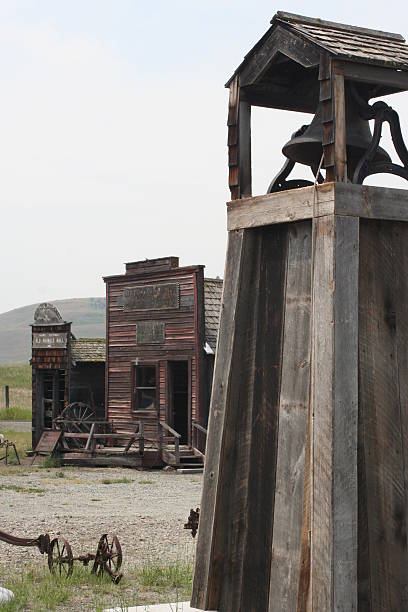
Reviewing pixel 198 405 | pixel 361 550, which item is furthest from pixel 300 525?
pixel 198 405

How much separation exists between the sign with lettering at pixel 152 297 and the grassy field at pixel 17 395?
1555 cm

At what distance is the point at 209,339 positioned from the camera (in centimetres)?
2311

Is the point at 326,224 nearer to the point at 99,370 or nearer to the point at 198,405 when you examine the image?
the point at 198,405

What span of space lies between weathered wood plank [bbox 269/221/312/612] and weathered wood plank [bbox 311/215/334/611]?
211 millimetres

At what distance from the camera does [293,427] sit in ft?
14.8

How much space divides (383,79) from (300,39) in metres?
0.46

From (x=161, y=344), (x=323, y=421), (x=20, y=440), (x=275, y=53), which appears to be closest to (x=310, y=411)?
(x=323, y=421)

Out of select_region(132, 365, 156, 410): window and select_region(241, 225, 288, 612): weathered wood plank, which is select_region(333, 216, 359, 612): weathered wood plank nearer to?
select_region(241, 225, 288, 612): weathered wood plank

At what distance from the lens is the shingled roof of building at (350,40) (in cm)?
442

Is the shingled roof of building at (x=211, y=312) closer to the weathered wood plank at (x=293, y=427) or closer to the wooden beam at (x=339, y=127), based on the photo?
the weathered wood plank at (x=293, y=427)

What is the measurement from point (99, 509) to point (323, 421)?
37.7ft

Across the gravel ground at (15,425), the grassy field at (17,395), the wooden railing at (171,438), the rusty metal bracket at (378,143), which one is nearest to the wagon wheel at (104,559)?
the rusty metal bracket at (378,143)

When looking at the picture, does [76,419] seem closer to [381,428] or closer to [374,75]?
[381,428]

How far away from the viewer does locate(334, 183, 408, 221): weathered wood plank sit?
14.0 ft
